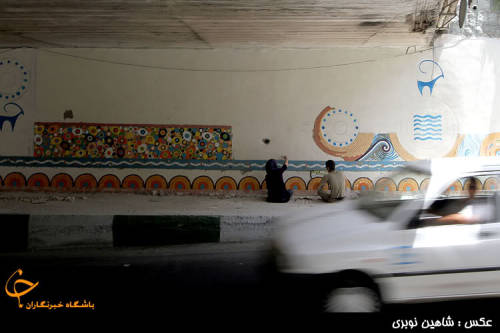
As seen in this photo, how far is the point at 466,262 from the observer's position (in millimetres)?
2965

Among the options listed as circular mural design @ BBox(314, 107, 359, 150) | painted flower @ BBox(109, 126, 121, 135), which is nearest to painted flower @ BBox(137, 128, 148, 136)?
painted flower @ BBox(109, 126, 121, 135)

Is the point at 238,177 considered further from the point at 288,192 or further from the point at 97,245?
the point at 97,245

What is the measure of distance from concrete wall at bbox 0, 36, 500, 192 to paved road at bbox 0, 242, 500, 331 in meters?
3.34

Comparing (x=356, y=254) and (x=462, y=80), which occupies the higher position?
(x=462, y=80)

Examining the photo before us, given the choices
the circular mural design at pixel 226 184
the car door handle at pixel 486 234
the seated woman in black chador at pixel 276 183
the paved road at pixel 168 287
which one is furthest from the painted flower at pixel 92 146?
the car door handle at pixel 486 234

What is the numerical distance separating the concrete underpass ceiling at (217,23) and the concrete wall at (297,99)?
0.38 meters

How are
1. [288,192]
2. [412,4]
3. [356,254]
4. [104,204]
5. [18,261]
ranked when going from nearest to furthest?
1. [356,254]
2. [18,261]
3. [412,4]
4. [104,204]
5. [288,192]

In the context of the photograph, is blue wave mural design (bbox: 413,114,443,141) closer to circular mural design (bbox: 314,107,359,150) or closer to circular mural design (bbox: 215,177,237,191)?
circular mural design (bbox: 314,107,359,150)

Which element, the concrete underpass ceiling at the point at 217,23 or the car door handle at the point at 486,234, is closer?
the car door handle at the point at 486,234

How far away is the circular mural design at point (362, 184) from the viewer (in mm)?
8281

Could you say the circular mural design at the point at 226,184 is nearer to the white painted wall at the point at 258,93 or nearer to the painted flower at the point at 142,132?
the white painted wall at the point at 258,93

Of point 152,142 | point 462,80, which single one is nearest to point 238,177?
point 152,142

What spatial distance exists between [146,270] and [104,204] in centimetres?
304

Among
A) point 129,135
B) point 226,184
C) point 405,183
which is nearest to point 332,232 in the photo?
point 405,183
